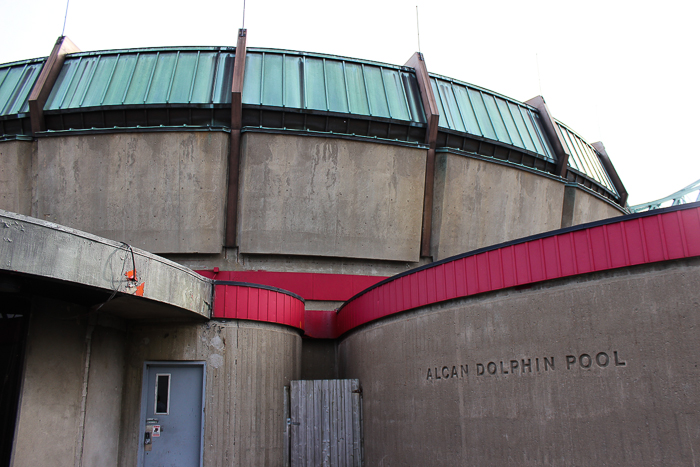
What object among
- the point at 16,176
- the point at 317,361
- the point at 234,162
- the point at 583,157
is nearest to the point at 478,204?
the point at 583,157

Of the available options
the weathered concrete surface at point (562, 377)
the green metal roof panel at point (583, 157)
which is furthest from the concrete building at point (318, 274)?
the green metal roof panel at point (583, 157)

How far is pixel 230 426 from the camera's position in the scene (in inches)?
414

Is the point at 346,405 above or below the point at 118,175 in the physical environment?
below

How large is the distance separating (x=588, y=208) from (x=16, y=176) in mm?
19072

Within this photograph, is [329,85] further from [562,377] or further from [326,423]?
[562,377]

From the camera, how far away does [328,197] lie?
15.5 metres

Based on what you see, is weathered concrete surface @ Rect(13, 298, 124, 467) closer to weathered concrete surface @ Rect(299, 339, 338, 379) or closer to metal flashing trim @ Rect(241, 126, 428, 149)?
weathered concrete surface @ Rect(299, 339, 338, 379)

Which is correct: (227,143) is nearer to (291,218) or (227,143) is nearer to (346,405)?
(291,218)

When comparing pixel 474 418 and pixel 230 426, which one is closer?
pixel 474 418

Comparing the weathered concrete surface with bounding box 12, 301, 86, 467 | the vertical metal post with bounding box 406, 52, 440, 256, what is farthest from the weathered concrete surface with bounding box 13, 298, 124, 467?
the vertical metal post with bounding box 406, 52, 440, 256

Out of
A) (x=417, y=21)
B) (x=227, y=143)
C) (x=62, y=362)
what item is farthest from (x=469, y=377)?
(x=417, y=21)

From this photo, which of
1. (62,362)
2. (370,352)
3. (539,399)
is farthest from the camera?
(370,352)

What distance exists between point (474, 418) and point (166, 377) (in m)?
6.21

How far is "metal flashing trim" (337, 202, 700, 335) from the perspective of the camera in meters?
6.05
